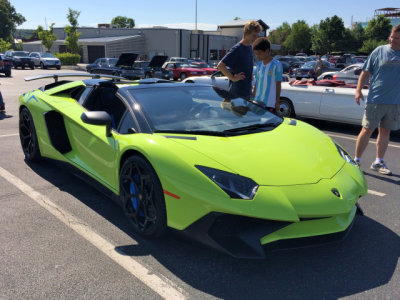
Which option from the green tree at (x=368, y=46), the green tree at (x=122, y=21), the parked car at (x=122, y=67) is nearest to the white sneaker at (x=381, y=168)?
the parked car at (x=122, y=67)

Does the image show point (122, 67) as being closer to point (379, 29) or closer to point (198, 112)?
point (198, 112)

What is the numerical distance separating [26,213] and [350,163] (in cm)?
290

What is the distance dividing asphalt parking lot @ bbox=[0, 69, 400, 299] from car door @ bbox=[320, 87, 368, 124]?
3868 millimetres

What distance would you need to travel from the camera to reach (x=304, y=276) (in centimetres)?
233

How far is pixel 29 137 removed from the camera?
455cm

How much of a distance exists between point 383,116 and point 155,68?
17.1 m

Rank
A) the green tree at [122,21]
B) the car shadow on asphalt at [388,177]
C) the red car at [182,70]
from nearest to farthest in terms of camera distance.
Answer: the car shadow on asphalt at [388,177], the red car at [182,70], the green tree at [122,21]

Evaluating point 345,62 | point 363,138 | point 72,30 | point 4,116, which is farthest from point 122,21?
point 363,138

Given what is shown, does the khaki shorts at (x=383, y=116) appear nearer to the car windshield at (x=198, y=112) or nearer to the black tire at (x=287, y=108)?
the car windshield at (x=198, y=112)

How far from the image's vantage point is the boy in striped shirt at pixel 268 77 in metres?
4.46

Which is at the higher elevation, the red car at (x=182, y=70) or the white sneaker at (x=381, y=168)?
the red car at (x=182, y=70)

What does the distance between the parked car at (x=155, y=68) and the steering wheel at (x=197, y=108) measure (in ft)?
54.9

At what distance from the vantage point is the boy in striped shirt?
4465 millimetres

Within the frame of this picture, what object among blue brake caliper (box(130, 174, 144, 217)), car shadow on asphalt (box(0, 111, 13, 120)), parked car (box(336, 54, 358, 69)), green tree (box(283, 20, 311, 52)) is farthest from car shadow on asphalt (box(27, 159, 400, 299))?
green tree (box(283, 20, 311, 52))
